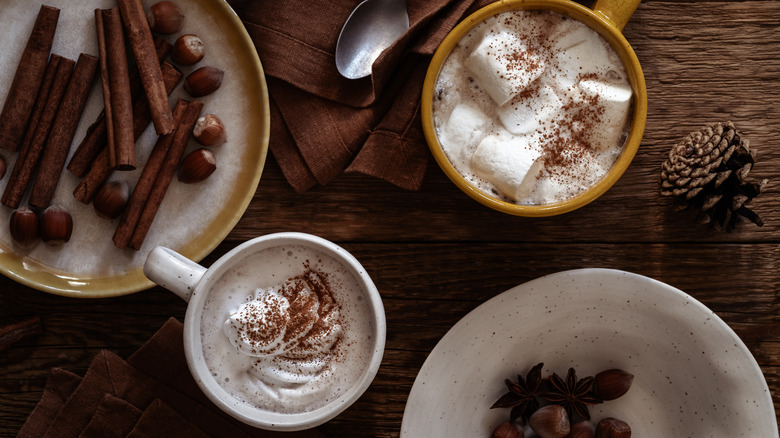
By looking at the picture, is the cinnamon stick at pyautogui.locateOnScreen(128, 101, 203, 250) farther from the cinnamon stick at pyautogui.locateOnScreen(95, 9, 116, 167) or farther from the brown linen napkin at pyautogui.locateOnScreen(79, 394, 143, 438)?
the brown linen napkin at pyautogui.locateOnScreen(79, 394, 143, 438)

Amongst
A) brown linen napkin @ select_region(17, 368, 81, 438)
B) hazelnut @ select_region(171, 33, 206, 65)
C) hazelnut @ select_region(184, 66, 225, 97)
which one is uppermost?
hazelnut @ select_region(171, 33, 206, 65)

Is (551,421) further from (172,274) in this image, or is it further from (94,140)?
(94,140)

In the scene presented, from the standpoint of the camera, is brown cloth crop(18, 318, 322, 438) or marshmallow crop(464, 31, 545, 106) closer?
marshmallow crop(464, 31, 545, 106)

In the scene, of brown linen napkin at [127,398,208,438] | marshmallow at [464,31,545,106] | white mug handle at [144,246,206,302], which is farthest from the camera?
brown linen napkin at [127,398,208,438]

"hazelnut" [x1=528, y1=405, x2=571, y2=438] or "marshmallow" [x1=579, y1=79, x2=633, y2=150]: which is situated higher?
"marshmallow" [x1=579, y1=79, x2=633, y2=150]

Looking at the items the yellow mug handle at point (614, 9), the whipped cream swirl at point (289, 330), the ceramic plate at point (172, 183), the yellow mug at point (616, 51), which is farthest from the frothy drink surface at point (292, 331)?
the yellow mug handle at point (614, 9)

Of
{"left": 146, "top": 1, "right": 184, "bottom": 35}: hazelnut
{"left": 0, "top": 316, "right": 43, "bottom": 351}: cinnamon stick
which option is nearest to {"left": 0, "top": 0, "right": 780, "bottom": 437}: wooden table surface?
{"left": 0, "top": 316, "right": 43, "bottom": 351}: cinnamon stick

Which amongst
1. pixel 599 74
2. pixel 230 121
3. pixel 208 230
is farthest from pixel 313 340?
pixel 599 74
